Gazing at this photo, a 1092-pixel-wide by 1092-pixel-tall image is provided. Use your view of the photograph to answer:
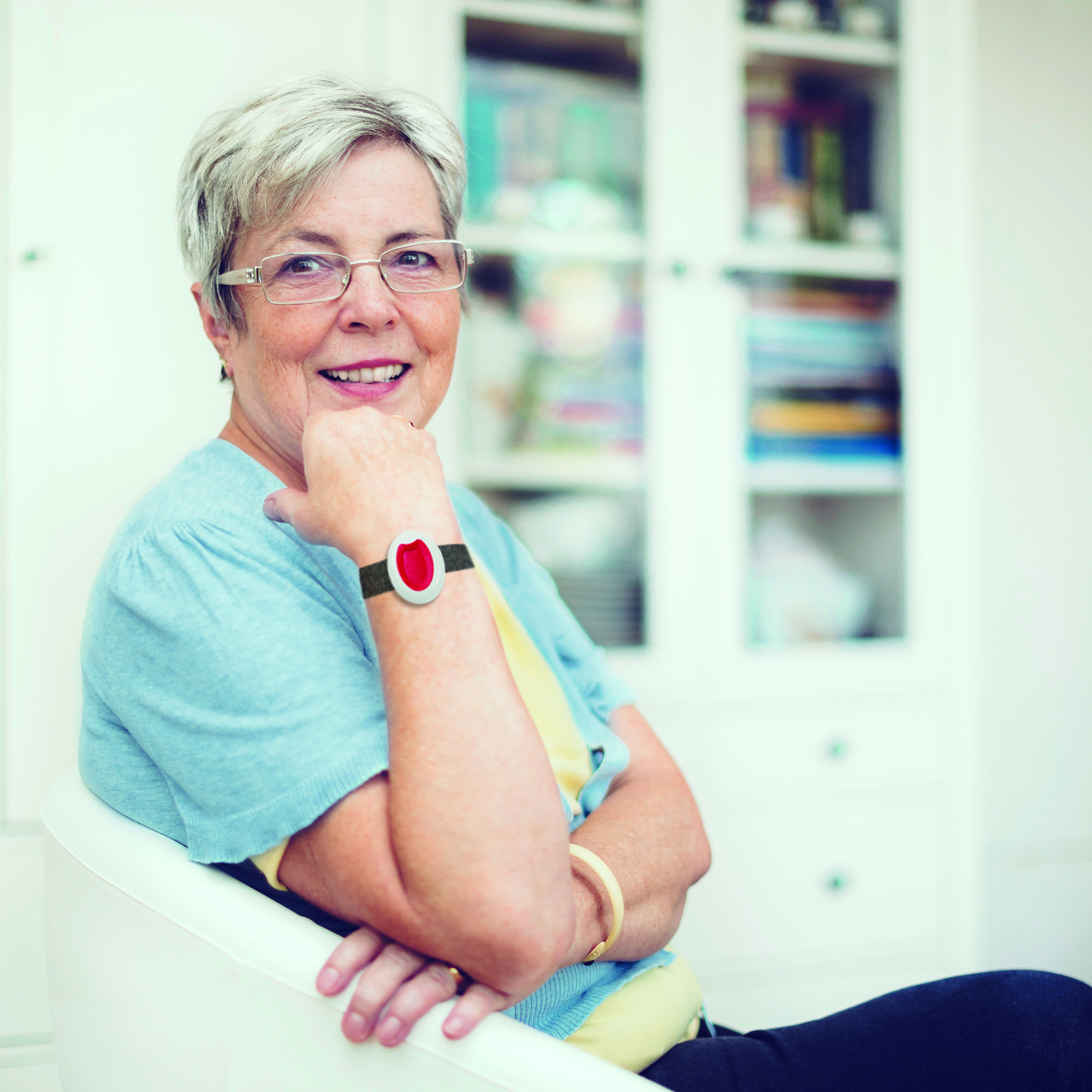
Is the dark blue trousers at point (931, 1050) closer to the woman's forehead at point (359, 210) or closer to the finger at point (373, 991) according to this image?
the finger at point (373, 991)

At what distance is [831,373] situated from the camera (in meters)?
1.76

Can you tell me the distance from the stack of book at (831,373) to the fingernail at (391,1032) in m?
1.34

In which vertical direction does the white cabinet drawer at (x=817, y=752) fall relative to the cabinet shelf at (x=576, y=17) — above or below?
below

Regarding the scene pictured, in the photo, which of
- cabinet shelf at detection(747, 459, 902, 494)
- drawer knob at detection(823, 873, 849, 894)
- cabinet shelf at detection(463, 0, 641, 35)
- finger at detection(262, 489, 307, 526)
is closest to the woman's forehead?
finger at detection(262, 489, 307, 526)

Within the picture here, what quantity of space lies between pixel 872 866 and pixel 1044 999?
87 cm

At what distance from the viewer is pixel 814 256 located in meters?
1.68

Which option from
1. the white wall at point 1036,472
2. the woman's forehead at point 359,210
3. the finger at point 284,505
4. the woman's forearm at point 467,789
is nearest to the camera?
the woman's forearm at point 467,789

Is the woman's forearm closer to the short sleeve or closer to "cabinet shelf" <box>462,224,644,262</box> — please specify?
the short sleeve

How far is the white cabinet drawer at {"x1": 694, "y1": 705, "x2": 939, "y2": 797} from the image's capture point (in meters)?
1.55

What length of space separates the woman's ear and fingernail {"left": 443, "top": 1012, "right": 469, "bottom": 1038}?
623 mm

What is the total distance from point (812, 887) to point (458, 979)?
1163 mm

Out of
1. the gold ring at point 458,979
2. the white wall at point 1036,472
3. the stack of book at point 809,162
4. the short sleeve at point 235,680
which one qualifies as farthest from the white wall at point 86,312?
the white wall at point 1036,472

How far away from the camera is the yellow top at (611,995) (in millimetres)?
736

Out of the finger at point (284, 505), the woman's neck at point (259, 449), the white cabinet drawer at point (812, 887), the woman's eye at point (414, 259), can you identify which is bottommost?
the white cabinet drawer at point (812, 887)
